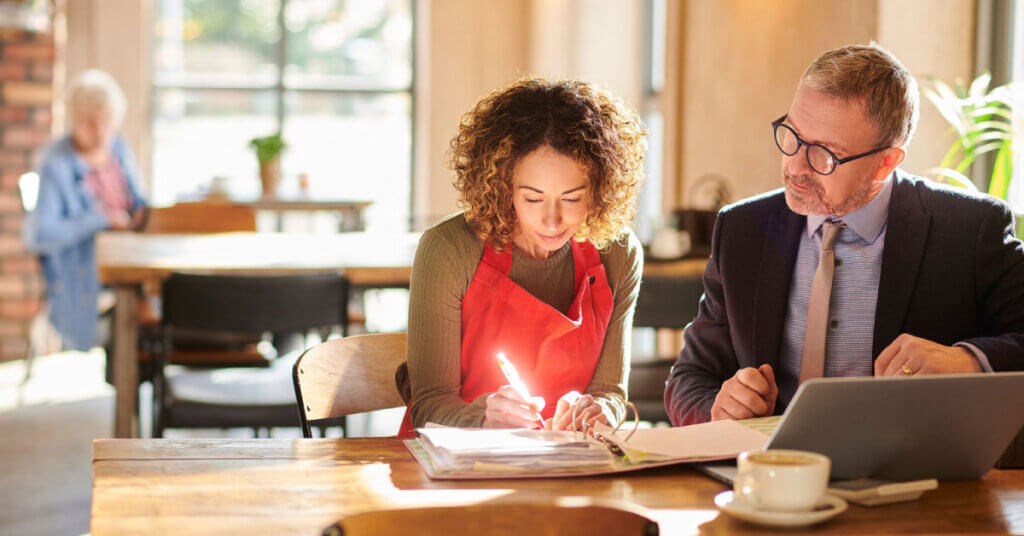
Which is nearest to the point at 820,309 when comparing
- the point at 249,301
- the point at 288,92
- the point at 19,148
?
the point at 249,301

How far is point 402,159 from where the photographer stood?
26.1 feet

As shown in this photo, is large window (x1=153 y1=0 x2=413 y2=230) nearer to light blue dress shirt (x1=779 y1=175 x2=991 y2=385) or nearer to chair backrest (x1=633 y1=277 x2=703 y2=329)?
chair backrest (x1=633 y1=277 x2=703 y2=329)

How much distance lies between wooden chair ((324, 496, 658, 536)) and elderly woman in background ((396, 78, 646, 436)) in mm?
802

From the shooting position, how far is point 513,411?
1522 millimetres

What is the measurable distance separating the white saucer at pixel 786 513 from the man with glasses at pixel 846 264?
0.39 meters

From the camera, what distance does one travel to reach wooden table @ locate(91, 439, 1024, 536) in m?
1.08

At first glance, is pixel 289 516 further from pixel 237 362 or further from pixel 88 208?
pixel 88 208

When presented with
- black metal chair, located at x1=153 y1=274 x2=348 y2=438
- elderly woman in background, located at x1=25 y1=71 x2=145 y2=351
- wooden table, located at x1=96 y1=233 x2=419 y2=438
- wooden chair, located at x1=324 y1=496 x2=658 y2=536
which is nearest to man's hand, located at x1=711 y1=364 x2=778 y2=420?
wooden chair, located at x1=324 y1=496 x2=658 y2=536

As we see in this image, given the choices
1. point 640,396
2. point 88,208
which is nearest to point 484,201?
point 640,396

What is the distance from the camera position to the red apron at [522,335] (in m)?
1.83

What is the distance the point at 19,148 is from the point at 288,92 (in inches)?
76.8

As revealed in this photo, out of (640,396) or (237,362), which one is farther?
(237,362)

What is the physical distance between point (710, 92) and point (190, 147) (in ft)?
14.1

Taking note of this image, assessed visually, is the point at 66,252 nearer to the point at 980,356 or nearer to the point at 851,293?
the point at 851,293
